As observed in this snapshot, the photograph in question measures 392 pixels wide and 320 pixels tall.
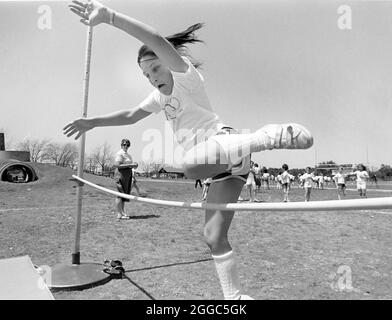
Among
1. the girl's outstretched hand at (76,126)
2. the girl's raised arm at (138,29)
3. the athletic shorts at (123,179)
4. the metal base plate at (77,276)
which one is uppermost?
the girl's raised arm at (138,29)

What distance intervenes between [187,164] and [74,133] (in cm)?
155

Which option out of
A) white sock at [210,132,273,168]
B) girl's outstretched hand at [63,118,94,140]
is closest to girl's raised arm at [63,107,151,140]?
girl's outstretched hand at [63,118,94,140]

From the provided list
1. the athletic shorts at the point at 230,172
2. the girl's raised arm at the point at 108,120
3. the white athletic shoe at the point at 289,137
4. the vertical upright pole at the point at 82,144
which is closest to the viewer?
the white athletic shoe at the point at 289,137

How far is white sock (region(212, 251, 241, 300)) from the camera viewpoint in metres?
2.17

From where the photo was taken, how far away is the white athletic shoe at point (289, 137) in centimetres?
176

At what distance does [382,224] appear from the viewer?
7.27 metres

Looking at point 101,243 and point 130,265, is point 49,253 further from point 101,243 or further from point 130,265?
point 130,265

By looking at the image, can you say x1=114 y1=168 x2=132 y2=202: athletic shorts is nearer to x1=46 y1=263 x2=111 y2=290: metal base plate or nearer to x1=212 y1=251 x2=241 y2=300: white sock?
x1=46 y1=263 x2=111 y2=290: metal base plate

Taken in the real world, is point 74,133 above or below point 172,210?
above

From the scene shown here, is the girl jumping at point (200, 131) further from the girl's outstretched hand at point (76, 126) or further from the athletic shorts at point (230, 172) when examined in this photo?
the girl's outstretched hand at point (76, 126)

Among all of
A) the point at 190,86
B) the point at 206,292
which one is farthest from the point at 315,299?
the point at 190,86

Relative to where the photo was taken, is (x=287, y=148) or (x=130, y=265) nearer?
(x=287, y=148)

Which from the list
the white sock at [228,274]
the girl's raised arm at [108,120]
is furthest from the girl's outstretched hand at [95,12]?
the white sock at [228,274]

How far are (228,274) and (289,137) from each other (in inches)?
39.6
